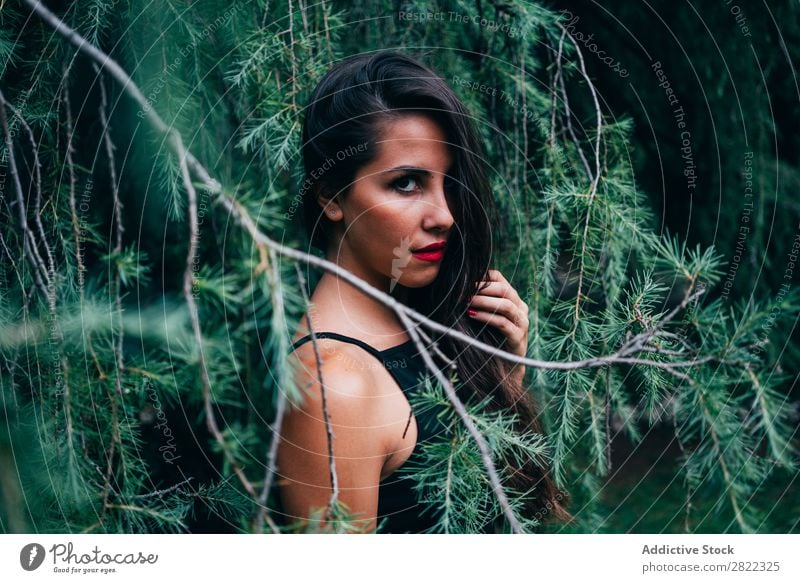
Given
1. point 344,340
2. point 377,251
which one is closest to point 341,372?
point 344,340

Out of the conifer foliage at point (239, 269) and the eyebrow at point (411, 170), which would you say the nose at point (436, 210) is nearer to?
the eyebrow at point (411, 170)

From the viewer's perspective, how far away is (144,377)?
0.70 meters

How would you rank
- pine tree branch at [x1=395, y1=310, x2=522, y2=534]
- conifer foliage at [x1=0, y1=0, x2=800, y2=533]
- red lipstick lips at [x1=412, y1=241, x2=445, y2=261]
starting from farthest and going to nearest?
red lipstick lips at [x1=412, y1=241, x2=445, y2=261], conifer foliage at [x1=0, y1=0, x2=800, y2=533], pine tree branch at [x1=395, y1=310, x2=522, y2=534]

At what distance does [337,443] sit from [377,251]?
0.23m

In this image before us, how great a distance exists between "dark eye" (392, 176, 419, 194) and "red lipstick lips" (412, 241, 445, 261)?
0.08 metres

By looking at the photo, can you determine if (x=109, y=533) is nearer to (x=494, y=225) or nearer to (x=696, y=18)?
(x=494, y=225)

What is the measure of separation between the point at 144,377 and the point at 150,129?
0.37 metres

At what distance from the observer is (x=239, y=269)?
81 cm

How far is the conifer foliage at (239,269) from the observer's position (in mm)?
667

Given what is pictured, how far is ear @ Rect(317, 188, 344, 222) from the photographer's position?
0.76 meters

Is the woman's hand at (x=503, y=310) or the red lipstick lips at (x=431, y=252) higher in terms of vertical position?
the red lipstick lips at (x=431, y=252)

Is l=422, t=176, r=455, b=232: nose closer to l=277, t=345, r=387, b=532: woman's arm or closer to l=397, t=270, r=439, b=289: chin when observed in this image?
l=397, t=270, r=439, b=289: chin

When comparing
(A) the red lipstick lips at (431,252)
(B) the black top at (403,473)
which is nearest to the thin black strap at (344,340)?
(B) the black top at (403,473)

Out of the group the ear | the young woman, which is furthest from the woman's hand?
the ear
